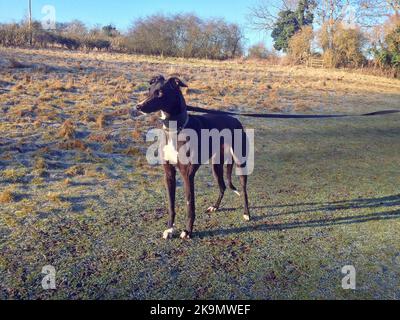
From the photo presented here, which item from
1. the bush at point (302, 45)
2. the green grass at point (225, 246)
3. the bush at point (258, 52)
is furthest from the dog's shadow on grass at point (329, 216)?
the bush at point (258, 52)

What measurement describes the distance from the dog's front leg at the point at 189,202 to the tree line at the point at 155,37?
1031 inches

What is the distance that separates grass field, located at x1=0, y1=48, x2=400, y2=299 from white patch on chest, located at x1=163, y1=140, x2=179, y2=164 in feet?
2.83

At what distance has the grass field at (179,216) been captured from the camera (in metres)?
3.27

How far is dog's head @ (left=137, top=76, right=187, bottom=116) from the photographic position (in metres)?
3.42

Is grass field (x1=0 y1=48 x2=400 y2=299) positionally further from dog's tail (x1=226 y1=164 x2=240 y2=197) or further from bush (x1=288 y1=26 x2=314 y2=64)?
bush (x1=288 y1=26 x2=314 y2=64)

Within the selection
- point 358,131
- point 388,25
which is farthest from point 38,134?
point 388,25

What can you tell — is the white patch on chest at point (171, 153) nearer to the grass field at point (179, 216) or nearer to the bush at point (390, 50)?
the grass field at point (179, 216)

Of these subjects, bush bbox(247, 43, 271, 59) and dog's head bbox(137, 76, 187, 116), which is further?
bush bbox(247, 43, 271, 59)

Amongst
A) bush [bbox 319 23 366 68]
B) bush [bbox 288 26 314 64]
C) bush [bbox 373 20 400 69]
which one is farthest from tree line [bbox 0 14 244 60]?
bush [bbox 373 20 400 69]

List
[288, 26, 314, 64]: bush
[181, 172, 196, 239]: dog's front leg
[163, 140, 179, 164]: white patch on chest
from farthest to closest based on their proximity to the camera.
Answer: [288, 26, 314, 64]: bush → [181, 172, 196, 239]: dog's front leg → [163, 140, 179, 164]: white patch on chest

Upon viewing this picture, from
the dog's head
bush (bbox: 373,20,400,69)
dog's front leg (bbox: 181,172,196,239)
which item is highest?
bush (bbox: 373,20,400,69)

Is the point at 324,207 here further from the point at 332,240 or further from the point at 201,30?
the point at 201,30

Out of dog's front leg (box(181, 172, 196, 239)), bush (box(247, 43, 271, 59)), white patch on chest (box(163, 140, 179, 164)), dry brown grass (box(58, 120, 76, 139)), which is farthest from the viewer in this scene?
bush (box(247, 43, 271, 59))

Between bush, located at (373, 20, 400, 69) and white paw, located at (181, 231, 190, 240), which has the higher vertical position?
bush, located at (373, 20, 400, 69)
